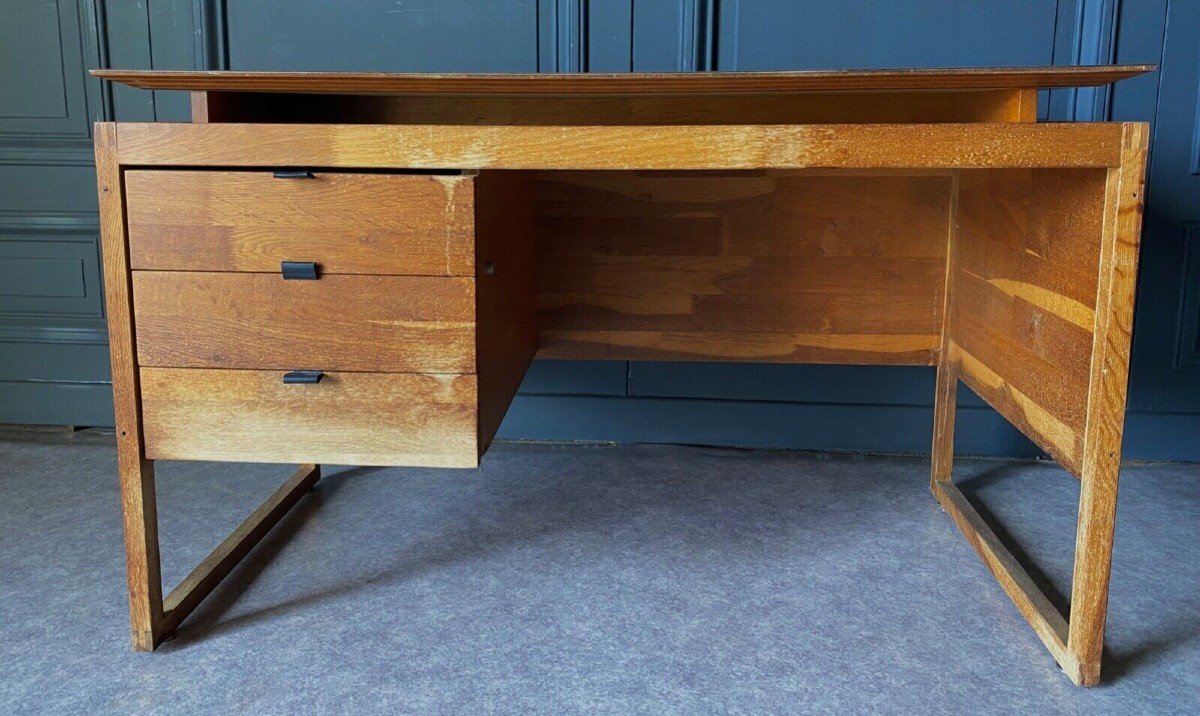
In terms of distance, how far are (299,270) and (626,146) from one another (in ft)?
1.37

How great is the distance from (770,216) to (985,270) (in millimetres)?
395

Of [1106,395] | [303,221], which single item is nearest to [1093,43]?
[1106,395]

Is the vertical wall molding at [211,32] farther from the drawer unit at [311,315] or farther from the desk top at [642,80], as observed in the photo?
the drawer unit at [311,315]

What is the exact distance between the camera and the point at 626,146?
1.12 meters

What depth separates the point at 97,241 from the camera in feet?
7.11

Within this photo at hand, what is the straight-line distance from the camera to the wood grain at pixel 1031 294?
1.21 meters

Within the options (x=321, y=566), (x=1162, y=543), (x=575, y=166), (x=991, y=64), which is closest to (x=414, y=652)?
(x=321, y=566)

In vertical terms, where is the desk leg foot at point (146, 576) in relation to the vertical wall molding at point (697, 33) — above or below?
below

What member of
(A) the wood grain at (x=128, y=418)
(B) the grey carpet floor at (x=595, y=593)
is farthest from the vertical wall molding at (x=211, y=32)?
(A) the wood grain at (x=128, y=418)

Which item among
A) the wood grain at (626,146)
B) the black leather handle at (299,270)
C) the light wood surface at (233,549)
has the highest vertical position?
the wood grain at (626,146)

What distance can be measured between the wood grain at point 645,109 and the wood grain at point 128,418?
0.42 metres

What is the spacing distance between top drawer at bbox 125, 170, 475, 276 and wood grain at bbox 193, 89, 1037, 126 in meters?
0.43

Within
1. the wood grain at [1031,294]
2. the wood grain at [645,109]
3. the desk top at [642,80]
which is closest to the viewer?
the desk top at [642,80]

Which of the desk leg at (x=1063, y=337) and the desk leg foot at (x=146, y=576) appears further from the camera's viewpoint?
the desk leg foot at (x=146, y=576)
